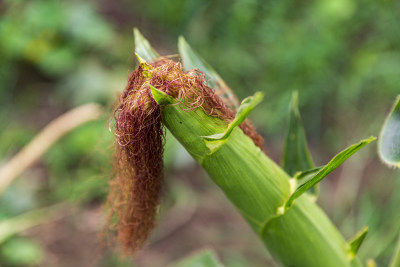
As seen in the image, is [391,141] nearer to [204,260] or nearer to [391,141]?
[391,141]

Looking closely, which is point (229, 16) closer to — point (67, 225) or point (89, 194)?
point (89, 194)

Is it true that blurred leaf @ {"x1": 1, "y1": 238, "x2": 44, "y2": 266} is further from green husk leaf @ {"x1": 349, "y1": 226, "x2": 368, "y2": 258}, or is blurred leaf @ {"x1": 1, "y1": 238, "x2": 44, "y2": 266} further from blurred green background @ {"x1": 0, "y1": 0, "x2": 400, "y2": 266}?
green husk leaf @ {"x1": 349, "y1": 226, "x2": 368, "y2": 258}

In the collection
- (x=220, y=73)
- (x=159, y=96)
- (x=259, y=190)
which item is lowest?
(x=259, y=190)

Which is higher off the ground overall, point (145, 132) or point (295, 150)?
point (145, 132)

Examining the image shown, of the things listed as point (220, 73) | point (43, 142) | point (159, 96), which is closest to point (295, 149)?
point (159, 96)

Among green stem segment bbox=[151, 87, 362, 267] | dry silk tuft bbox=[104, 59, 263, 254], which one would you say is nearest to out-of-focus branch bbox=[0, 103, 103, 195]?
dry silk tuft bbox=[104, 59, 263, 254]

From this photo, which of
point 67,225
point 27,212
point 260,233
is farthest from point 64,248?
point 260,233

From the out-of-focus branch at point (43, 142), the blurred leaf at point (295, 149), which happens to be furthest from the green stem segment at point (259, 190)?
the out-of-focus branch at point (43, 142)
